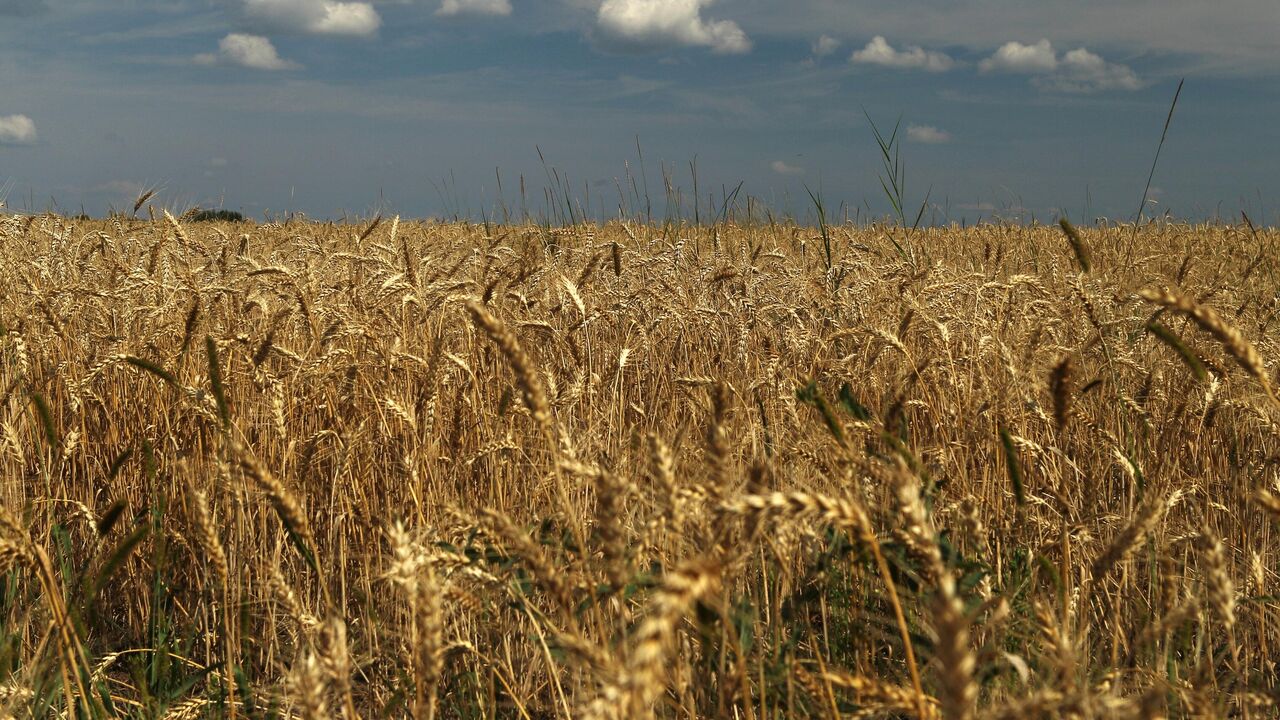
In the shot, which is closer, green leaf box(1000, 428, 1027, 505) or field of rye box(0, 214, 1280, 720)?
field of rye box(0, 214, 1280, 720)

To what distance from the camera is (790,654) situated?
120 centimetres

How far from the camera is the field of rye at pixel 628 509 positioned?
3.49 ft

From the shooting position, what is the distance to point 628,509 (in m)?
2.16

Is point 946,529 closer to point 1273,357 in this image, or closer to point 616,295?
point 1273,357

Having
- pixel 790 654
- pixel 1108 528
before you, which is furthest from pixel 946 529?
pixel 790 654

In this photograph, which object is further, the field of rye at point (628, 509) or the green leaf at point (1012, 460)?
the green leaf at point (1012, 460)

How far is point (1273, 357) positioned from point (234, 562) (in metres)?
3.33

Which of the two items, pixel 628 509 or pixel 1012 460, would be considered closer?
pixel 1012 460

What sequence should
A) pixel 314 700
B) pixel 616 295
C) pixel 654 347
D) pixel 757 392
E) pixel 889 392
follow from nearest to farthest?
pixel 314 700 < pixel 757 392 < pixel 889 392 < pixel 654 347 < pixel 616 295

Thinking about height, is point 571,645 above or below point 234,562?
above

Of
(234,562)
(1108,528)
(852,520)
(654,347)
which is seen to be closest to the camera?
(852,520)

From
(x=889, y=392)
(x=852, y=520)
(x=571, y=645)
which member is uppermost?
(x=852, y=520)

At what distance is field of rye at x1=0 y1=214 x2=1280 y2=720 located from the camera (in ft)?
3.49

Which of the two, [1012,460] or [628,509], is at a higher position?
[1012,460]
